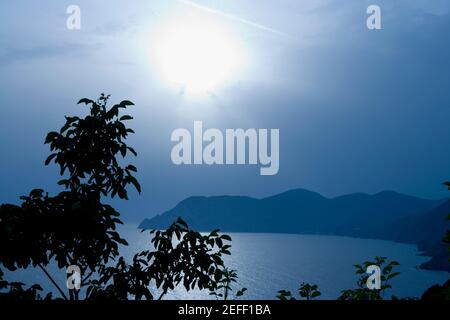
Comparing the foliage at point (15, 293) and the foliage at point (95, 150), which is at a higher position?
the foliage at point (95, 150)

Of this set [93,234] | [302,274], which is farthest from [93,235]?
[302,274]

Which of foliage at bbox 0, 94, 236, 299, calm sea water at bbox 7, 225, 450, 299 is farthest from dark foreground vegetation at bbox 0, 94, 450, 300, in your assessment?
calm sea water at bbox 7, 225, 450, 299

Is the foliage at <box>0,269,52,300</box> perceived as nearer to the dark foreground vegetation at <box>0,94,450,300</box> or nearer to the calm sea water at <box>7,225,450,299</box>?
the dark foreground vegetation at <box>0,94,450,300</box>

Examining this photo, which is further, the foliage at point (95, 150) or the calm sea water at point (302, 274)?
the calm sea water at point (302, 274)

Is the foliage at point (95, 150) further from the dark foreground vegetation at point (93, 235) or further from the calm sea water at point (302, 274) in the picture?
the calm sea water at point (302, 274)

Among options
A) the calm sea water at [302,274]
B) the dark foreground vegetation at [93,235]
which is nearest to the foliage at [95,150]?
the dark foreground vegetation at [93,235]

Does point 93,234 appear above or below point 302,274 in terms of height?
above

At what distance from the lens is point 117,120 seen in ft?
19.2

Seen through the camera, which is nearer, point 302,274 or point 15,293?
point 15,293

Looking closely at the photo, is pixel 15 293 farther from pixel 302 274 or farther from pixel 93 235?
pixel 302 274
